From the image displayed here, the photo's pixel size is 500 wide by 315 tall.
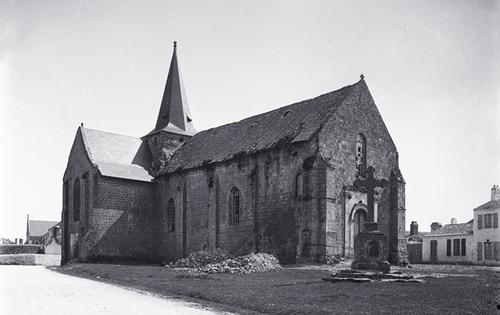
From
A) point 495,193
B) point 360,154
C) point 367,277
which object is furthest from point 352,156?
point 495,193

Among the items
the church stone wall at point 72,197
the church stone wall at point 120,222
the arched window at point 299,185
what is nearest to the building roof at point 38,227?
the church stone wall at point 72,197

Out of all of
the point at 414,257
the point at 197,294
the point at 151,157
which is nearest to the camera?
the point at 197,294

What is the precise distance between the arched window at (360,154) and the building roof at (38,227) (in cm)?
8242

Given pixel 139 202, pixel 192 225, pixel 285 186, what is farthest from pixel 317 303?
pixel 139 202

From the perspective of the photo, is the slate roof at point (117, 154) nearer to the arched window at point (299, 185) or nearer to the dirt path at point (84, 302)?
the arched window at point (299, 185)

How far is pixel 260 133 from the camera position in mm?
34562

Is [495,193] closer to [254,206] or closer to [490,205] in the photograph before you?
[490,205]

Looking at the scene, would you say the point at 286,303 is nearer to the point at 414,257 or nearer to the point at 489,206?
the point at 489,206

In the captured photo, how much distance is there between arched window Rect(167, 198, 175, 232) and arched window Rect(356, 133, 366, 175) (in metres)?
15.5

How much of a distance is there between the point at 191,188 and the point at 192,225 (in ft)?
8.38

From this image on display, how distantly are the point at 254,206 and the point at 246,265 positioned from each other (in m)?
7.53

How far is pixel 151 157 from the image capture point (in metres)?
45.2

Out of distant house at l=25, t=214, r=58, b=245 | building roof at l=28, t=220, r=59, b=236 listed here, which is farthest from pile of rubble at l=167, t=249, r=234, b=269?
building roof at l=28, t=220, r=59, b=236

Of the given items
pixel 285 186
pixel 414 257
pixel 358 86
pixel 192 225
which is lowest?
pixel 414 257
